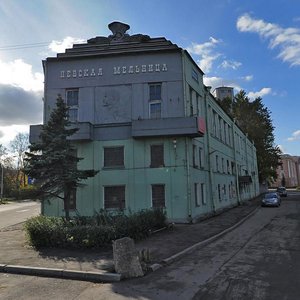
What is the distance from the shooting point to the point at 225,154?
3603 cm

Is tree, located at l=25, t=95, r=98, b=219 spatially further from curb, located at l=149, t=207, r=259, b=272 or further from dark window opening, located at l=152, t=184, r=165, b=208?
dark window opening, located at l=152, t=184, r=165, b=208

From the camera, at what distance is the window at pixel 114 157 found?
22.4 m

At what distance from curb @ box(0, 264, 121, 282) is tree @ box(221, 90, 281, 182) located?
58217 millimetres

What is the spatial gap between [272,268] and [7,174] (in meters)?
65.1

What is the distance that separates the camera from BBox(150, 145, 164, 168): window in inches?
866

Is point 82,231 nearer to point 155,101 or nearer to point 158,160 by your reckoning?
point 158,160

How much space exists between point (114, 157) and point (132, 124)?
2.41m

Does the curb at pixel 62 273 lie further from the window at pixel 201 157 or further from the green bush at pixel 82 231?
the window at pixel 201 157

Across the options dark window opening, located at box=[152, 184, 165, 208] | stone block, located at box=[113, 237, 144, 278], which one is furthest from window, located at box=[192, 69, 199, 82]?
stone block, located at box=[113, 237, 144, 278]

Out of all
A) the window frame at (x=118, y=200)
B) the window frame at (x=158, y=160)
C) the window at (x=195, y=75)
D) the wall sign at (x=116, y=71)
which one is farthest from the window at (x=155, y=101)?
the window frame at (x=118, y=200)

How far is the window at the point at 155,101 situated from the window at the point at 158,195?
4.23 m

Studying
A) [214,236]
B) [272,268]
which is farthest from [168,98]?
[272,268]

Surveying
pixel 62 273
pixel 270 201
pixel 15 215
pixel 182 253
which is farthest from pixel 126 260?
pixel 270 201

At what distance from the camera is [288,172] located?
415 ft
